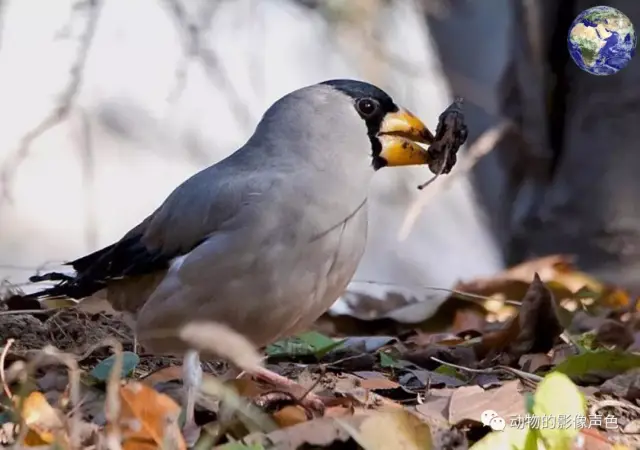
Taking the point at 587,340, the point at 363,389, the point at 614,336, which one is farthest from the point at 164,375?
the point at 614,336

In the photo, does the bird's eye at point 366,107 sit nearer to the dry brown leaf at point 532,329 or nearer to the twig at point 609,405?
the dry brown leaf at point 532,329

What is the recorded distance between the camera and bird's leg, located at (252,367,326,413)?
149 cm

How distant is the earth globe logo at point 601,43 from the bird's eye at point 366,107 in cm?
64

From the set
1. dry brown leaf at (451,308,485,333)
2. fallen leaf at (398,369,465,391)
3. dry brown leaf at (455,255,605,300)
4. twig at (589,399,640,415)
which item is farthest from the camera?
dry brown leaf at (455,255,605,300)

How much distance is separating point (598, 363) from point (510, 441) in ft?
2.40

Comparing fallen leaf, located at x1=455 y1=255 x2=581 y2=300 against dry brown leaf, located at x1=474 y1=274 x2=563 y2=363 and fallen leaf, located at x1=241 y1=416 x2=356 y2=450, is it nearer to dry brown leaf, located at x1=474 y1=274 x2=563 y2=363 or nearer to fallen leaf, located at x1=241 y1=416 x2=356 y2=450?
dry brown leaf, located at x1=474 y1=274 x2=563 y2=363

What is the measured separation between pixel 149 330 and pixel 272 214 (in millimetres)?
366

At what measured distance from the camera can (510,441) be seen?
3.99 feet

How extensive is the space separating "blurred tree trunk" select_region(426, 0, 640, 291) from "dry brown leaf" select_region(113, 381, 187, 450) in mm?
2503

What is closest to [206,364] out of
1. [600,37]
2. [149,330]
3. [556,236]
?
[149,330]

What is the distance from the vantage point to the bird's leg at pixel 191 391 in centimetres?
134

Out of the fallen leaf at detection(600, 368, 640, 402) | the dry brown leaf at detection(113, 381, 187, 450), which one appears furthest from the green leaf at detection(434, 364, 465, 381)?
the dry brown leaf at detection(113, 381, 187, 450)

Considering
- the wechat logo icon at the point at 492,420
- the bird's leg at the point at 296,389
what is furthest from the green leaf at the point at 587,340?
the wechat logo icon at the point at 492,420

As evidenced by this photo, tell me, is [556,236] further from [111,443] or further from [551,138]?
[111,443]
